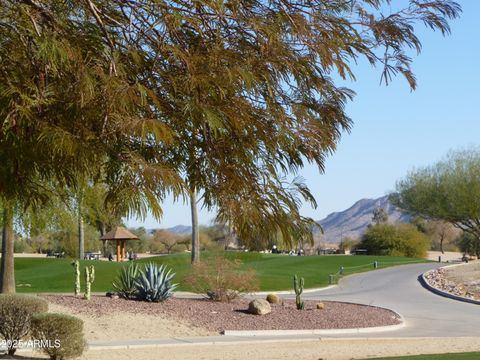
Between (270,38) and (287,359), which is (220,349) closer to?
(287,359)

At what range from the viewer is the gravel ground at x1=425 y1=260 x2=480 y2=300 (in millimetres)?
30528

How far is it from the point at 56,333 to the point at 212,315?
22.6 feet

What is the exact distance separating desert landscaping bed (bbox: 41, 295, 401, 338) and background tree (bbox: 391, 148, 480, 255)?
44.5 m

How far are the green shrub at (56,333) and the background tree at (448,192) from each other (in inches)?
2149

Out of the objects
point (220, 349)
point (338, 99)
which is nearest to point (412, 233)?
point (220, 349)

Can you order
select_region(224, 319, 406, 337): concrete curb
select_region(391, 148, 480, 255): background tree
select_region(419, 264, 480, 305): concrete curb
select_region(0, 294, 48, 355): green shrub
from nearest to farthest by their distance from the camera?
select_region(0, 294, 48, 355): green shrub
select_region(224, 319, 406, 337): concrete curb
select_region(419, 264, 480, 305): concrete curb
select_region(391, 148, 480, 255): background tree

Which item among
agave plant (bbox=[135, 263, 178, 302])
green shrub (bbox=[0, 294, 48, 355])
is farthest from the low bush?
green shrub (bbox=[0, 294, 48, 355])

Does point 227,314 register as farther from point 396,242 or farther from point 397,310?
point 396,242

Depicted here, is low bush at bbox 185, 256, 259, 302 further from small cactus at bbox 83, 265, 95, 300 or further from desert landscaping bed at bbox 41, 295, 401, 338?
small cactus at bbox 83, 265, 95, 300

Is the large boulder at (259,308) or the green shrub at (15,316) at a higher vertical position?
the green shrub at (15,316)

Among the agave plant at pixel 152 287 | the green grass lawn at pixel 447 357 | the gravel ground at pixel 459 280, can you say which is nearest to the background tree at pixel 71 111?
the green grass lawn at pixel 447 357

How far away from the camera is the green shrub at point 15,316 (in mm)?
13688

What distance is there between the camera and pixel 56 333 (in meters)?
12.7

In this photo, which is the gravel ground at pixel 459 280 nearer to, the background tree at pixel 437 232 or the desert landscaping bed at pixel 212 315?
the desert landscaping bed at pixel 212 315
